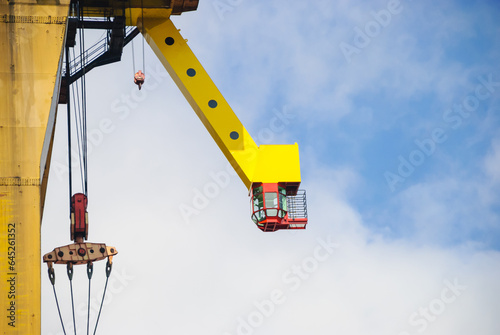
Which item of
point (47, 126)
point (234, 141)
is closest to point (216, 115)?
point (234, 141)

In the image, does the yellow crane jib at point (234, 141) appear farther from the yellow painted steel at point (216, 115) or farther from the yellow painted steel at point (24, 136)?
the yellow painted steel at point (24, 136)

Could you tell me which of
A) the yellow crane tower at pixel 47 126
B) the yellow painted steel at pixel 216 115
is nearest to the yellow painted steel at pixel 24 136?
the yellow crane tower at pixel 47 126

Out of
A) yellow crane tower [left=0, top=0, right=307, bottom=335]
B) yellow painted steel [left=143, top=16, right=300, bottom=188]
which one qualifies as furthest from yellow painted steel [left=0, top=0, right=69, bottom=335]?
yellow painted steel [left=143, top=16, right=300, bottom=188]

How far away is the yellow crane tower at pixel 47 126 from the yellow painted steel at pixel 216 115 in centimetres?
2

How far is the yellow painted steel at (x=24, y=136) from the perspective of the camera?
18016 mm

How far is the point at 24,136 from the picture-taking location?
61.7 ft

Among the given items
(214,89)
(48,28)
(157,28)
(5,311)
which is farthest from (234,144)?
(5,311)

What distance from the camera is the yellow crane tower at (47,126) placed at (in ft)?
59.6

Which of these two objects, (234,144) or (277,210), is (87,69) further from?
(277,210)

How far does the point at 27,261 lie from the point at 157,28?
320 inches

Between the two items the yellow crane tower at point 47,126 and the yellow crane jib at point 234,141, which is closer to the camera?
the yellow crane tower at point 47,126

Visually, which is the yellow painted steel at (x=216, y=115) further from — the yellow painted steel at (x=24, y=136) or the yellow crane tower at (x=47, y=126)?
the yellow painted steel at (x=24, y=136)

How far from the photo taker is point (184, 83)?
78.4 ft

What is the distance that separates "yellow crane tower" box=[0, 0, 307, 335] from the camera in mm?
18172
